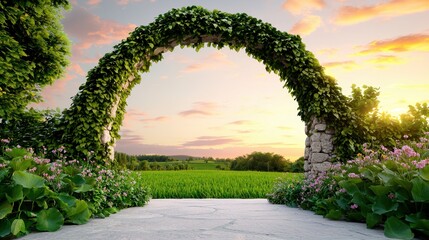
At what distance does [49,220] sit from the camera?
12.9ft

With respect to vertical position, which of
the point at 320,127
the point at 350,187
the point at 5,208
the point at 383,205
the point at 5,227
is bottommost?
the point at 5,227

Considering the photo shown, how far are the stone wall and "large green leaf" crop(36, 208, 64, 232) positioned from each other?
5.00 metres

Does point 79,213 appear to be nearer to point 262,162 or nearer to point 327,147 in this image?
point 327,147

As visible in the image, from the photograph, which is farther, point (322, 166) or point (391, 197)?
point (322, 166)

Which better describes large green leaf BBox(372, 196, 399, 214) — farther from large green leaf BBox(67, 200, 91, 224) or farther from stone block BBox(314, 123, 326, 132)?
stone block BBox(314, 123, 326, 132)

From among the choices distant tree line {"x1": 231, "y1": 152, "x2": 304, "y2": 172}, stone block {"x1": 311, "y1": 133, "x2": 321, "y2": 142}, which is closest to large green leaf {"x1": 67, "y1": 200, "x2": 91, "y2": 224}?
stone block {"x1": 311, "y1": 133, "x2": 321, "y2": 142}

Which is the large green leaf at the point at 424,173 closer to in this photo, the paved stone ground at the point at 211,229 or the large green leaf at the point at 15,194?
the paved stone ground at the point at 211,229

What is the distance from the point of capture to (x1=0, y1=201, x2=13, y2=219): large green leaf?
3531mm

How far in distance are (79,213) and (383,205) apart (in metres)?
3.43

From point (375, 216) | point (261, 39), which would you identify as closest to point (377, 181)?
point (375, 216)

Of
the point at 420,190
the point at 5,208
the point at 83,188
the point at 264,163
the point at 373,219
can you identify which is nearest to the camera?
the point at 420,190

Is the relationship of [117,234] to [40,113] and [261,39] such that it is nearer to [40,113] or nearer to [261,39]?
[261,39]

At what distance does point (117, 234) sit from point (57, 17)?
8830 millimetres

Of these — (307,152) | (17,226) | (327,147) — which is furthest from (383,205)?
(307,152)
